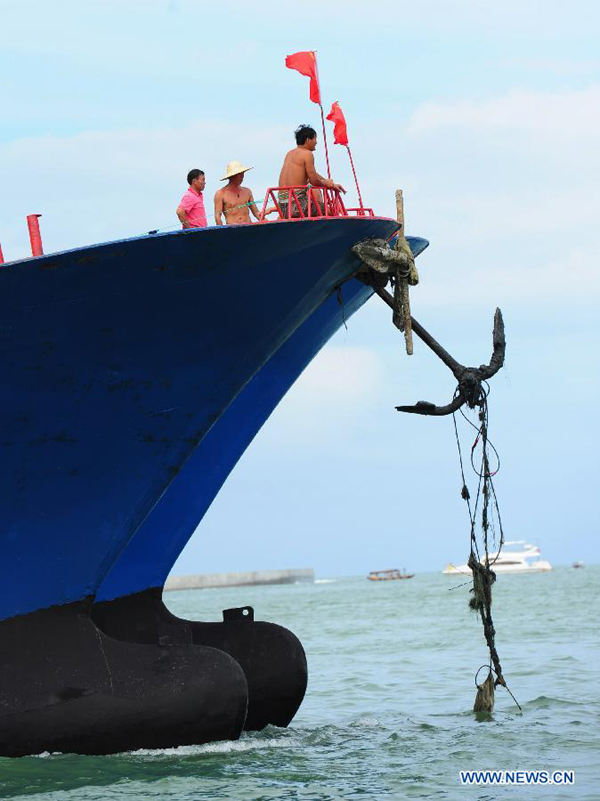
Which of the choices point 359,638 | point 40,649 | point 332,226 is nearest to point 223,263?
point 332,226

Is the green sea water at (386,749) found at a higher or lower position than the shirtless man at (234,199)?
lower

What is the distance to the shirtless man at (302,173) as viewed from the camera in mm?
10656

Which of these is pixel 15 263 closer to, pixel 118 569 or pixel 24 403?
pixel 24 403

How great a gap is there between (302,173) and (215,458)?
2.83 meters

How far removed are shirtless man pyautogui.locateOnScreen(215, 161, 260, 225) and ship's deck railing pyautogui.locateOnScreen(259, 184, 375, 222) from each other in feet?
1.52

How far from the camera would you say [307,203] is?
10.6 meters

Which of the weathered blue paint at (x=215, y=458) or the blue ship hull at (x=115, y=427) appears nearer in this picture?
the blue ship hull at (x=115, y=427)

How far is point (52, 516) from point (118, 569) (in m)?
0.95

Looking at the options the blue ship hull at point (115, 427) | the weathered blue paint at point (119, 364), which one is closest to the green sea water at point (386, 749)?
the blue ship hull at point (115, 427)

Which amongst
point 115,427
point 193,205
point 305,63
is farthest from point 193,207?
point 115,427

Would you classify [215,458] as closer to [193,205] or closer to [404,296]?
[193,205]

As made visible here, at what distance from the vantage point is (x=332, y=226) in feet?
34.1

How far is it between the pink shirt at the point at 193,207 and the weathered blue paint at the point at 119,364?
1133mm

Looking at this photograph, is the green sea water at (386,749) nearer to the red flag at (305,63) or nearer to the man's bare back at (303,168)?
the man's bare back at (303,168)
